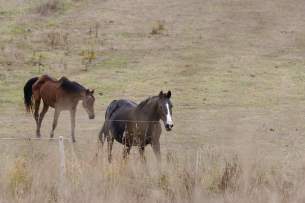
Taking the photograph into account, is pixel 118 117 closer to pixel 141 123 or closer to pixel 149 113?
pixel 149 113

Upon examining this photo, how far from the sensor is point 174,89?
26250 millimetres

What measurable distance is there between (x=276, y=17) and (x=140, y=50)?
8884 millimetres

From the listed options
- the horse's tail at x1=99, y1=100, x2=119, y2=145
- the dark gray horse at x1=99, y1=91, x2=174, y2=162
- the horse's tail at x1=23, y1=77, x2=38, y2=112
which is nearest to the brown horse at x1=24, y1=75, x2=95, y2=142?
the horse's tail at x1=23, y1=77, x2=38, y2=112

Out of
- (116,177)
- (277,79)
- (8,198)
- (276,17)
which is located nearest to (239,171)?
(116,177)

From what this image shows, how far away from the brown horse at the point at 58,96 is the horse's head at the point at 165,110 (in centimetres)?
541

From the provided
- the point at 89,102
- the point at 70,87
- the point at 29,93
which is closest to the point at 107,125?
the point at 89,102

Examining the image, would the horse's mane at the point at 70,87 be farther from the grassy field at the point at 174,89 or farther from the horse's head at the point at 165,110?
the horse's head at the point at 165,110

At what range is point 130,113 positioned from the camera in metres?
13.4

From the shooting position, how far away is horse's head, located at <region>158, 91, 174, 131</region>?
1264 cm

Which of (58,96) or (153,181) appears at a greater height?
(153,181)

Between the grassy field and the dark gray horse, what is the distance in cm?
27

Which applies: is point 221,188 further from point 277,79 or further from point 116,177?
point 277,79

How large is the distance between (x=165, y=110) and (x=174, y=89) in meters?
13.5

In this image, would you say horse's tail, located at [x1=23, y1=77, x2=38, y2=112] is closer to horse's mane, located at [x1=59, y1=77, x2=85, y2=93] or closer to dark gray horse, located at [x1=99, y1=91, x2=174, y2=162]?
horse's mane, located at [x1=59, y1=77, x2=85, y2=93]
